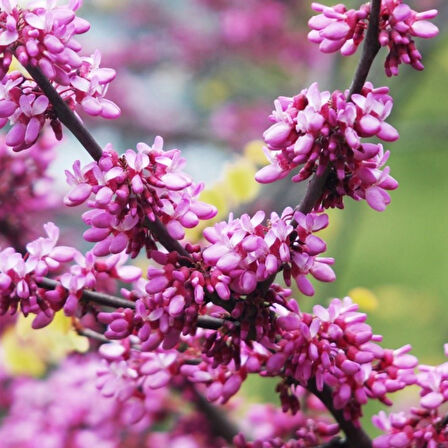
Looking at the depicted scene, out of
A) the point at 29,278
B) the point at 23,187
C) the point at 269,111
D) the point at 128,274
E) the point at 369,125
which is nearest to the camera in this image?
the point at 369,125

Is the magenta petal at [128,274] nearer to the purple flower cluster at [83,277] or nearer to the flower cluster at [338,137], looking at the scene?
the purple flower cluster at [83,277]

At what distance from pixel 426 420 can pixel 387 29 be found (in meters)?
0.43

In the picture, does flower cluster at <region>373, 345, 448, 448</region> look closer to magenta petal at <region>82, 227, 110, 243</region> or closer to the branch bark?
the branch bark

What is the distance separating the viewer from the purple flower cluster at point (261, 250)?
0.66 m

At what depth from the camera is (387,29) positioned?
2.13 ft

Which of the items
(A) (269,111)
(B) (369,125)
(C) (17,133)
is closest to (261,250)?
(B) (369,125)

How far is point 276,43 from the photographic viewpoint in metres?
3.58

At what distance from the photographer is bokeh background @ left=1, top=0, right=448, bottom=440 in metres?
2.94

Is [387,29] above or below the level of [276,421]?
above

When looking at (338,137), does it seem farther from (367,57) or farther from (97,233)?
(97,233)

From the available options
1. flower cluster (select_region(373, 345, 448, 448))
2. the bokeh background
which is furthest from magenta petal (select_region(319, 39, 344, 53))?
the bokeh background

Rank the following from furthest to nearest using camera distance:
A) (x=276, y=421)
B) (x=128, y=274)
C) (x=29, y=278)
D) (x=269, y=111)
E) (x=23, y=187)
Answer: (x=269, y=111) < (x=276, y=421) < (x=23, y=187) < (x=128, y=274) < (x=29, y=278)

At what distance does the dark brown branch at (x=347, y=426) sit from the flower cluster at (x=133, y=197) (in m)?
0.24

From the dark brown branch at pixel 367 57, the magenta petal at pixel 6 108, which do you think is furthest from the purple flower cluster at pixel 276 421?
the magenta petal at pixel 6 108
